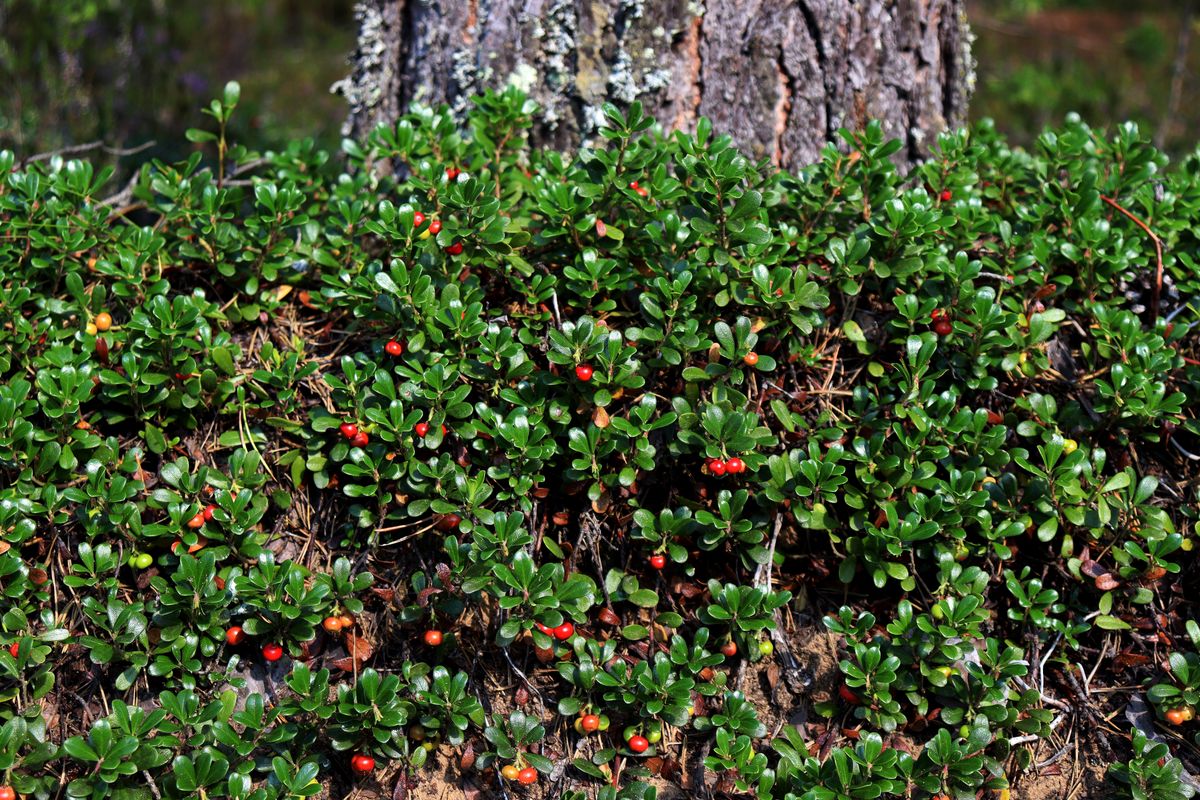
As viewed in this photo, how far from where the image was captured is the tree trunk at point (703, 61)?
339cm

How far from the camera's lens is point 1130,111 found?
880cm

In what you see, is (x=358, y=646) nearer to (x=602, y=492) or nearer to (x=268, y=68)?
(x=602, y=492)

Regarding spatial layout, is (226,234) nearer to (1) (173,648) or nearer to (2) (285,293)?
(2) (285,293)

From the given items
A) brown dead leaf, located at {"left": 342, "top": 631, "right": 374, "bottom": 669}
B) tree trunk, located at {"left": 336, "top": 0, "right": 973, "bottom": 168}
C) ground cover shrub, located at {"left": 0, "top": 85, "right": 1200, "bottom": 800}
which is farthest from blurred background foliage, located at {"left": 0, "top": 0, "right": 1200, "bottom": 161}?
brown dead leaf, located at {"left": 342, "top": 631, "right": 374, "bottom": 669}

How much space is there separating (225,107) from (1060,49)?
43.0ft

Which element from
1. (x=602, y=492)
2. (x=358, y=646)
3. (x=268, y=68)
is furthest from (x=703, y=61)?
(x=268, y=68)

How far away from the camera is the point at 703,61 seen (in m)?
3.43

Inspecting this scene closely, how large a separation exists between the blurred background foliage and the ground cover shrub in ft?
6.78

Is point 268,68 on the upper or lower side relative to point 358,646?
upper

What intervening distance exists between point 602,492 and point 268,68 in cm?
1067

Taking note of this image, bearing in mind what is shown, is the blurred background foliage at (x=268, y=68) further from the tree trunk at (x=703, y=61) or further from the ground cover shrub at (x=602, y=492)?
the ground cover shrub at (x=602, y=492)

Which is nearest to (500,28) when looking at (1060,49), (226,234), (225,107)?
(225,107)

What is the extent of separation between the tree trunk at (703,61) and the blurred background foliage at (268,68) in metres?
1.61

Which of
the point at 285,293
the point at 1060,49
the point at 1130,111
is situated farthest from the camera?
the point at 1060,49
